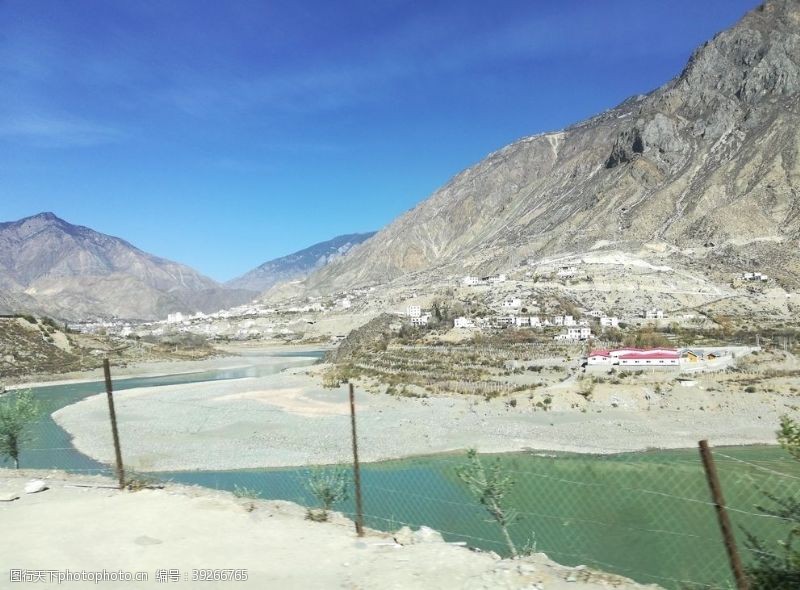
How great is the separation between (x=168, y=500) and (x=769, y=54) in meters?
188

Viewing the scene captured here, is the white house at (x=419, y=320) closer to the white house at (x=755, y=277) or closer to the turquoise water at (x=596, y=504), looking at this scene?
the white house at (x=755, y=277)

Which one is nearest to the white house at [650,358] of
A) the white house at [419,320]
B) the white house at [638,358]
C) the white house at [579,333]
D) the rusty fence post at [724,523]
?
the white house at [638,358]

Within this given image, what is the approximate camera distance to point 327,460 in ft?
84.0

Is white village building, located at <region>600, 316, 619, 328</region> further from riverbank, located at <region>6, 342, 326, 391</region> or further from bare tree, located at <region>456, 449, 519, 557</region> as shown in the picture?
bare tree, located at <region>456, 449, 519, 557</region>

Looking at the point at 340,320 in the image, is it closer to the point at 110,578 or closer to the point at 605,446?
the point at 605,446

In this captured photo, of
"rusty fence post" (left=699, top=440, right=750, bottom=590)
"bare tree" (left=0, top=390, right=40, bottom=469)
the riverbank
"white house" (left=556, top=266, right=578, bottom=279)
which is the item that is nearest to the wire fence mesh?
"rusty fence post" (left=699, top=440, right=750, bottom=590)

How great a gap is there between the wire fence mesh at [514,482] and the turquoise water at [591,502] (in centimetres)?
5

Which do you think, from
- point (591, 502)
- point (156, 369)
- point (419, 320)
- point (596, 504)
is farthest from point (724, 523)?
point (156, 369)

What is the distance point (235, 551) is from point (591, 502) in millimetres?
13202

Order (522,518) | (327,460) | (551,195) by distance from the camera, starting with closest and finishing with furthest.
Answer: (522,518) → (327,460) → (551,195)

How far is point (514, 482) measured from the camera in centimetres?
1034

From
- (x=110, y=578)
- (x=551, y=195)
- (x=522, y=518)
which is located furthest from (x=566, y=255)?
(x=110, y=578)

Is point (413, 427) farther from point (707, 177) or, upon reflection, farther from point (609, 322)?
point (707, 177)

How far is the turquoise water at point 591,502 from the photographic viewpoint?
13.1 meters
